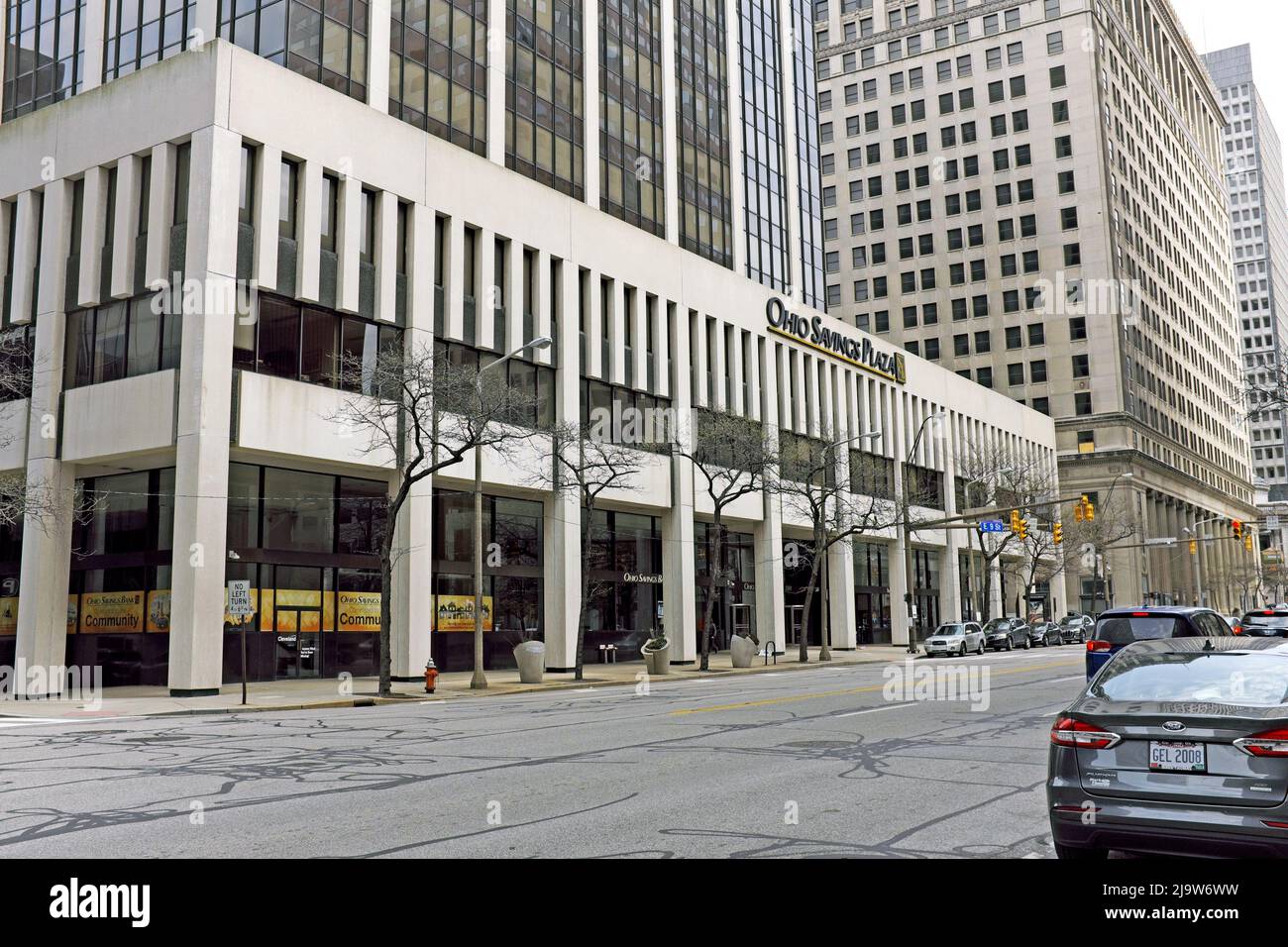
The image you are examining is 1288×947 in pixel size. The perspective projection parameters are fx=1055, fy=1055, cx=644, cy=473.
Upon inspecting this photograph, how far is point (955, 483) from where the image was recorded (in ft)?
219

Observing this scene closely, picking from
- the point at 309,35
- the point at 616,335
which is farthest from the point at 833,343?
the point at 309,35

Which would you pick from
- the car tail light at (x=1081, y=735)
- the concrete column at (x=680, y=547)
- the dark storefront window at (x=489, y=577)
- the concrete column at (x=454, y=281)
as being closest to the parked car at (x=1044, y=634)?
the concrete column at (x=680, y=547)

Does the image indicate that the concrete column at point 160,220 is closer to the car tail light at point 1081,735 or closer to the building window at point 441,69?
the building window at point 441,69

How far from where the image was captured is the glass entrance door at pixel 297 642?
96.3 ft

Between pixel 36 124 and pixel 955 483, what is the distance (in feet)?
174

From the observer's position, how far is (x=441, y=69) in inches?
1420

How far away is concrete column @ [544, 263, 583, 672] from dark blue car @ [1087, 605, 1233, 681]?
21595 mm

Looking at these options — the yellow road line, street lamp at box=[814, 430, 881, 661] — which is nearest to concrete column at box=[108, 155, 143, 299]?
the yellow road line

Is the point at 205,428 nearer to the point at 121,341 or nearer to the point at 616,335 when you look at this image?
the point at 121,341

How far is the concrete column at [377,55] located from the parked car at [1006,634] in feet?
119

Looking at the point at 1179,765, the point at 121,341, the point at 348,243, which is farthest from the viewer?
the point at 348,243

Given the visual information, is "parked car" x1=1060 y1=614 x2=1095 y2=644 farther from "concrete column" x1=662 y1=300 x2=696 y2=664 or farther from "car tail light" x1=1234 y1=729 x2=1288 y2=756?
"car tail light" x1=1234 y1=729 x2=1288 y2=756

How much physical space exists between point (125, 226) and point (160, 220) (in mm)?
1421
